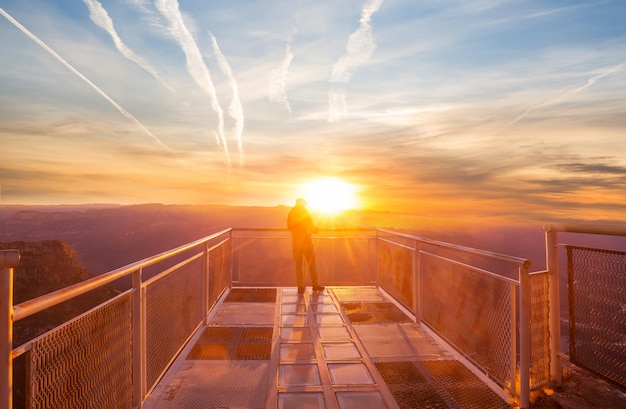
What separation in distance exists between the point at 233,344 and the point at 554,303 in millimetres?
3487

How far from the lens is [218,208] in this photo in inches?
4523

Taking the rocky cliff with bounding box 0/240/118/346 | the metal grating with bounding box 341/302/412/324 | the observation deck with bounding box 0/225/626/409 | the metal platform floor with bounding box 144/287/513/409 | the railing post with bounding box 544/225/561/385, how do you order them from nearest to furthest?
the observation deck with bounding box 0/225/626/409, the metal platform floor with bounding box 144/287/513/409, the railing post with bounding box 544/225/561/385, the metal grating with bounding box 341/302/412/324, the rocky cliff with bounding box 0/240/118/346

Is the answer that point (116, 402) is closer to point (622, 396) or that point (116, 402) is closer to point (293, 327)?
point (293, 327)

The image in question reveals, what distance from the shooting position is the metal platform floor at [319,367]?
10.9ft

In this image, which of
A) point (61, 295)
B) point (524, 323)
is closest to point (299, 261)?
point (524, 323)

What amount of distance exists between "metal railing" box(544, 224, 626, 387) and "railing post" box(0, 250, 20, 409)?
373 centimetres

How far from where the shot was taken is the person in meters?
7.46

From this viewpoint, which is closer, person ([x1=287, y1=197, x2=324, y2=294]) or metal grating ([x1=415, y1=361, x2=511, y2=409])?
metal grating ([x1=415, y1=361, x2=511, y2=409])

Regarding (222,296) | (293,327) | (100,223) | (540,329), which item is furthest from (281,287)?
(100,223)

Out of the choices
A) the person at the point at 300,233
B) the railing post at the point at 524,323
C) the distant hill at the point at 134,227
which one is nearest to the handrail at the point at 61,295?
the railing post at the point at 524,323

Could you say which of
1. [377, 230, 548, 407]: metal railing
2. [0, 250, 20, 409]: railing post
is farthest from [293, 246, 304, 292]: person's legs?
[0, 250, 20, 409]: railing post

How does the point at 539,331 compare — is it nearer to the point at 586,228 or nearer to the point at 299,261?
the point at 586,228

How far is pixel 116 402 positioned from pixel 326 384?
1798 mm

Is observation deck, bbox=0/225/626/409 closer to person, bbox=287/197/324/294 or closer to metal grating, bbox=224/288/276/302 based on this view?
metal grating, bbox=224/288/276/302
